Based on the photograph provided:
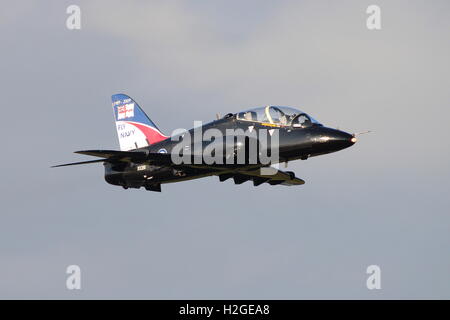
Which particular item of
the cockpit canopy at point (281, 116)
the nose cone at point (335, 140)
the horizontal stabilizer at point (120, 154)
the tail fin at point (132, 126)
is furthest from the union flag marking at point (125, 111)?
the nose cone at point (335, 140)

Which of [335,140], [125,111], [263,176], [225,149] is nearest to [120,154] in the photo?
[225,149]

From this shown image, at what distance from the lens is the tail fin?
51.7m

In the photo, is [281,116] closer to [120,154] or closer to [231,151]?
[231,151]

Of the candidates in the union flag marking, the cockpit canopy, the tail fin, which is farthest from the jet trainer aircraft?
the union flag marking

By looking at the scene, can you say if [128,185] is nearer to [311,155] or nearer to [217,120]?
[217,120]

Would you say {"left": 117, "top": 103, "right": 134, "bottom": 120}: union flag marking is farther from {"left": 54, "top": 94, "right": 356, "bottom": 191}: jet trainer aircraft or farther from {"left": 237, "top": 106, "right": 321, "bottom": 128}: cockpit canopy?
{"left": 237, "top": 106, "right": 321, "bottom": 128}: cockpit canopy

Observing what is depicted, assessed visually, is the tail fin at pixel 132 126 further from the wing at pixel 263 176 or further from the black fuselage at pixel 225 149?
the wing at pixel 263 176

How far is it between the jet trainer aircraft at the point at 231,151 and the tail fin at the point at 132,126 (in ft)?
0.99

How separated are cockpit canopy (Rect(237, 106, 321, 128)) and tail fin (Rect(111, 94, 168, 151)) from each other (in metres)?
7.98

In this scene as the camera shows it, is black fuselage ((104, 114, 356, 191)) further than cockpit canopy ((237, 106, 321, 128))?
No

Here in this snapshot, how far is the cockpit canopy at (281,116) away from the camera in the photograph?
143 feet

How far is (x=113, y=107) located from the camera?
54.4 m

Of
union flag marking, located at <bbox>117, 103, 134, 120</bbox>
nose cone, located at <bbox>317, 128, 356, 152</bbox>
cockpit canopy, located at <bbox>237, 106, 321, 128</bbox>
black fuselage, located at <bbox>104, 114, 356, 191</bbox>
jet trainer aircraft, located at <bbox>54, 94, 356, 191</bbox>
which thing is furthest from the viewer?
union flag marking, located at <bbox>117, 103, 134, 120</bbox>

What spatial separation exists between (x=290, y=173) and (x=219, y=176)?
4055 mm
